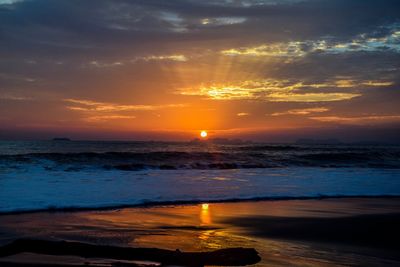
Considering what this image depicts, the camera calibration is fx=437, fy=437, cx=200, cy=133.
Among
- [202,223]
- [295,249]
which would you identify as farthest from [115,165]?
[295,249]

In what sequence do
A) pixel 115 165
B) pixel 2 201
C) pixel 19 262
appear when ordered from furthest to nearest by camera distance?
pixel 115 165, pixel 2 201, pixel 19 262

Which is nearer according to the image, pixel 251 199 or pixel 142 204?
pixel 142 204

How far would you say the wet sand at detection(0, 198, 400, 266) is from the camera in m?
6.50

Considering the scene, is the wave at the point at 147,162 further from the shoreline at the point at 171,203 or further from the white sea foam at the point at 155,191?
the shoreline at the point at 171,203

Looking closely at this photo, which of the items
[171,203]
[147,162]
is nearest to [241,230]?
[171,203]

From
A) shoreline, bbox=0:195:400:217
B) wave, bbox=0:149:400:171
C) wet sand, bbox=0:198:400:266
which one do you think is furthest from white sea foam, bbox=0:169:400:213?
wave, bbox=0:149:400:171

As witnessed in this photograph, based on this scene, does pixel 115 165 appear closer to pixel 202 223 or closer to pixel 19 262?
pixel 202 223

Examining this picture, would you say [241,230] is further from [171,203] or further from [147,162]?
[147,162]

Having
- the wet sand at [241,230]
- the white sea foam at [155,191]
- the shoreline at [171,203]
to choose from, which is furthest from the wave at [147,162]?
the wet sand at [241,230]

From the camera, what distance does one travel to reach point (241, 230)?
859cm

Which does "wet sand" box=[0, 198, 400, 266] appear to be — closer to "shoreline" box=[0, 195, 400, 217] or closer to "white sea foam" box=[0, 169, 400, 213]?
"shoreline" box=[0, 195, 400, 217]

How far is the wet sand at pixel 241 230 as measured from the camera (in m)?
6.50

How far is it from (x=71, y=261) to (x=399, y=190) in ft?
49.2

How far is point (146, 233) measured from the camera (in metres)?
7.98
